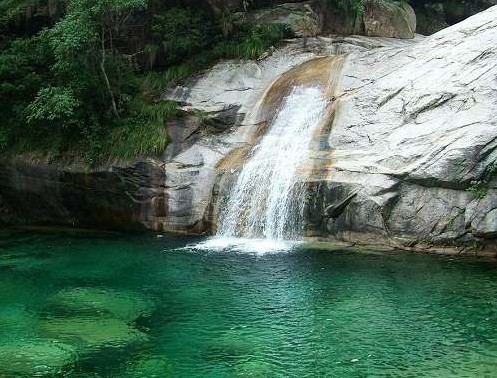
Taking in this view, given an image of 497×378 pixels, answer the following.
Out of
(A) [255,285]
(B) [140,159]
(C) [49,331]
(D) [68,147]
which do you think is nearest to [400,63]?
(B) [140,159]

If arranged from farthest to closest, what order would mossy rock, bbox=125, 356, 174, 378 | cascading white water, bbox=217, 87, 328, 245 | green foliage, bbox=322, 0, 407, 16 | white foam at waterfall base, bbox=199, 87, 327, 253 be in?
green foliage, bbox=322, 0, 407, 16, cascading white water, bbox=217, 87, 328, 245, white foam at waterfall base, bbox=199, 87, 327, 253, mossy rock, bbox=125, 356, 174, 378

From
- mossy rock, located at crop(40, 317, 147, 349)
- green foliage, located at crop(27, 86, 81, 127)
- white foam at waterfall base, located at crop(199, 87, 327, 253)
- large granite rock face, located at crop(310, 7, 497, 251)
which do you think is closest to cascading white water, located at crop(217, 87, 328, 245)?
white foam at waterfall base, located at crop(199, 87, 327, 253)

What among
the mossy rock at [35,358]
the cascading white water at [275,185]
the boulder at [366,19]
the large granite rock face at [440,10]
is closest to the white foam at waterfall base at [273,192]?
the cascading white water at [275,185]

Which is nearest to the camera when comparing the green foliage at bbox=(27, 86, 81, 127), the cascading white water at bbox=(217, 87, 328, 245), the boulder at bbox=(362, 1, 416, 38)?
the cascading white water at bbox=(217, 87, 328, 245)

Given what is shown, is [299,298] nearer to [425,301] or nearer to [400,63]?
[425,301]

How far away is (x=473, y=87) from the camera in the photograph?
539 inches

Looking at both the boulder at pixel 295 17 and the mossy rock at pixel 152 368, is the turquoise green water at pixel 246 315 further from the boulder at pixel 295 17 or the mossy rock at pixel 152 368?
the boulder at pixel 295 17

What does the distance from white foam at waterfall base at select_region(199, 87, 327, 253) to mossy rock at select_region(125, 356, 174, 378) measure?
5761 millimetres

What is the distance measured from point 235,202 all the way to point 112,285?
4.63m

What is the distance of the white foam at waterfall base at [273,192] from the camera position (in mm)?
14250

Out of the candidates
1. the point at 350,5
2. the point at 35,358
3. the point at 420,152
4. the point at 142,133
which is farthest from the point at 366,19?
the point at 35,358

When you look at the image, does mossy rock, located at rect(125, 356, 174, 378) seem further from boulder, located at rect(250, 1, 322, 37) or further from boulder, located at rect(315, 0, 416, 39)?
boulder, located at rect(315, 0, 416, 39)

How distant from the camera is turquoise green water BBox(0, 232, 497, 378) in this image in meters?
7.73

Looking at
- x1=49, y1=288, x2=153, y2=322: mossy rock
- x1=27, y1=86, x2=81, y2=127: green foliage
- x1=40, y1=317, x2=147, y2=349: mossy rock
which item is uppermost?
x1=27, y1=86, x2=81, y2=127: green foliage
